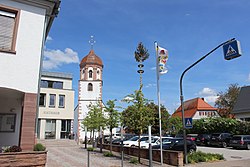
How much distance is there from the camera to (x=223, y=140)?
93.0 feet

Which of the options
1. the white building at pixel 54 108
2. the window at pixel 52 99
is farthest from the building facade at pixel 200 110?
the window at pixel 52 99

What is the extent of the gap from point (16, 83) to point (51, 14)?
3953 mm

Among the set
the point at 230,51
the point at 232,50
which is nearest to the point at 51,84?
the point at 230,51

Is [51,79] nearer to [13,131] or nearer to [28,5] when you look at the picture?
[13,131]

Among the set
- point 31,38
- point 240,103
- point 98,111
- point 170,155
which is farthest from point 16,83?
point 240,103

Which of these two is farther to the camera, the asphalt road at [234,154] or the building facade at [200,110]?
the building facade at [200,110]

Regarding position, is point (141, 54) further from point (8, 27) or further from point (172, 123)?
point (172, 123)

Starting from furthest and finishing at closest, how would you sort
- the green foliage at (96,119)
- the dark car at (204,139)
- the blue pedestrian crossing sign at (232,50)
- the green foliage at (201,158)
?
the dark car at (204,139) < the green foliage at (96,119) < the green foliage at (201,158) < the blue pedestrian crossing sign at (232,50)

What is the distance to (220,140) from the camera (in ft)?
93.8

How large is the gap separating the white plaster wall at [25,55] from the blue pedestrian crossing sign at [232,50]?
8.63 meters

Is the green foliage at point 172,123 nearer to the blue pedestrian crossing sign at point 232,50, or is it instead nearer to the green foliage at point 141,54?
the green foliage at point 141,54

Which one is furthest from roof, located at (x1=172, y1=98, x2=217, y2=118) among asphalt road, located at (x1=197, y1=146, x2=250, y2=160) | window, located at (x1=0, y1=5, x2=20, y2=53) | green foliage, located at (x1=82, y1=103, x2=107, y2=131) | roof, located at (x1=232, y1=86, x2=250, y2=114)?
window, located at (x1=0, y1=5, x2=20, y2=53)

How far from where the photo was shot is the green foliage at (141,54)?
2712 cm

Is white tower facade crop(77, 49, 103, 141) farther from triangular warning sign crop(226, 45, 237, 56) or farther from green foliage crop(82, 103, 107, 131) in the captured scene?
triangular warning sign crop(226, 45, 237, 56)
